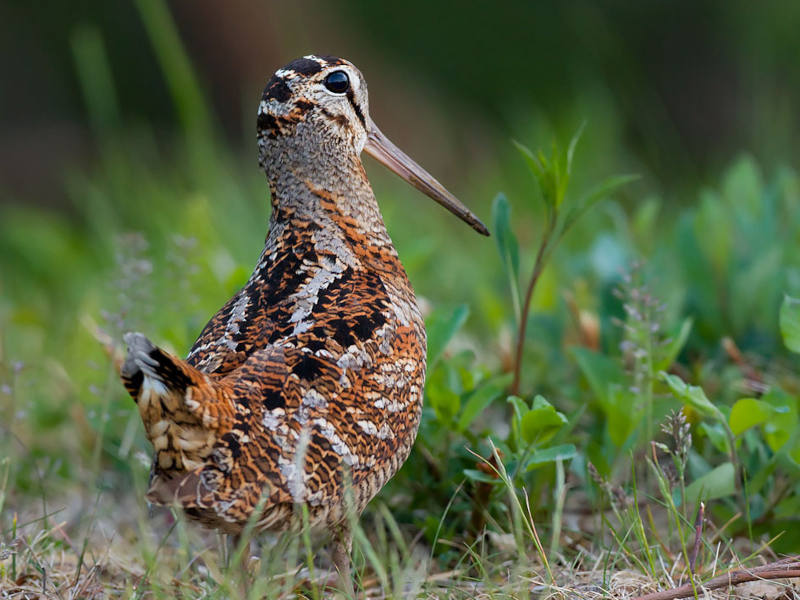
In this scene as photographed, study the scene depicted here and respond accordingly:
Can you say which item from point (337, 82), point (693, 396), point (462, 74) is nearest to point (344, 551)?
point (693, 396)

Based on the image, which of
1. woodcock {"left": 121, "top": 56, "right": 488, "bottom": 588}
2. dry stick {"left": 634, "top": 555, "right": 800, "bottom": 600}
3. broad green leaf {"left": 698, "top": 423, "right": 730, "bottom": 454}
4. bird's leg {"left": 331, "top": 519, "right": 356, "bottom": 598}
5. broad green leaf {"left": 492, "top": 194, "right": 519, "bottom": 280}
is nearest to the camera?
woodcock {"left": 121, "top": 56, "right": 488, "bottom": 588}

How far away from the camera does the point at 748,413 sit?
3.01m

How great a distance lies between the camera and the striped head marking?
3162mm

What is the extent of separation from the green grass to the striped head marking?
2.00 ft

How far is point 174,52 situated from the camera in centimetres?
525

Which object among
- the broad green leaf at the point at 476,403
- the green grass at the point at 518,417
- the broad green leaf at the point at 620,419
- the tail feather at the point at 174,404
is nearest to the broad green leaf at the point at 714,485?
the green grass at the point at 518,417

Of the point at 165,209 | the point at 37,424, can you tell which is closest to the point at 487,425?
the point at 37,424

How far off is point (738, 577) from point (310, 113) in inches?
72.1

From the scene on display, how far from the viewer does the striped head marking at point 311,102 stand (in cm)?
316

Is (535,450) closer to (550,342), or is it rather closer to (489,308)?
(550,342)

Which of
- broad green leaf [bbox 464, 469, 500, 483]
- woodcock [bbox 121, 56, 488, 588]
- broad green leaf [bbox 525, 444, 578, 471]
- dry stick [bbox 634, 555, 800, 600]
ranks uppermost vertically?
woodcock [bbox 121, 56, 488, 588]

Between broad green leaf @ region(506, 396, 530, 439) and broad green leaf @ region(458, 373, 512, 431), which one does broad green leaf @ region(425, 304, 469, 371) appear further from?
broad green leaf @ region(506, 396, 530, 439)

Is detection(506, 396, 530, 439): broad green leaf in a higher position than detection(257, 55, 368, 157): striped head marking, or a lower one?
lower

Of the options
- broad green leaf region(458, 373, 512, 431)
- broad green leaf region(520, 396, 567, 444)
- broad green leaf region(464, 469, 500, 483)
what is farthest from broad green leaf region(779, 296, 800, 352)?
broad green leaf region(464, 469, 500, 483)
